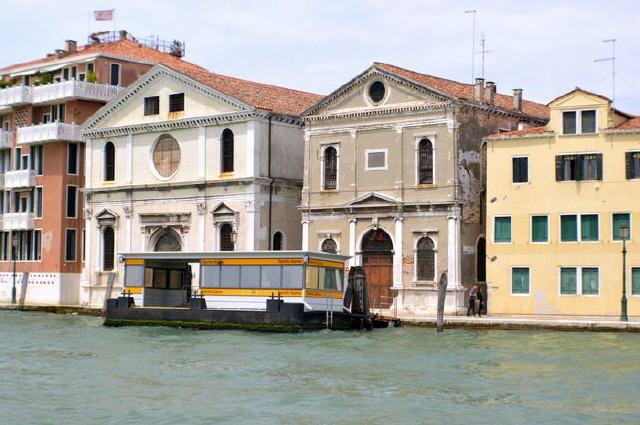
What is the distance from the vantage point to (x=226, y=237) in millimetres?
43594

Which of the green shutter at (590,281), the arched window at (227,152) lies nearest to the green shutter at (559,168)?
the green shutter at (590,281)

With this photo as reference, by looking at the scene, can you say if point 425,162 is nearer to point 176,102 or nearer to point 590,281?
point 590,281

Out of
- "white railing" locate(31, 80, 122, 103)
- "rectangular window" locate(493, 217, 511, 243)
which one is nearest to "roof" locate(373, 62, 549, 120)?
"rectangular window" locate(493, 217, 511, 243)

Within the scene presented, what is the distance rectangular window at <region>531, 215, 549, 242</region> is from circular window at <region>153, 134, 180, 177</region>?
569 inches

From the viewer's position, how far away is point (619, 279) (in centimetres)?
3481

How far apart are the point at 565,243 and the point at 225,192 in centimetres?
1291

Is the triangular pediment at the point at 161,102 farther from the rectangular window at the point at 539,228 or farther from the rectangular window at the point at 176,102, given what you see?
the rectangular window at the point at 539,228

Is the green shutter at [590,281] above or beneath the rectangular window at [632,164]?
beneath

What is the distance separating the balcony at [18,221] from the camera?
164ft

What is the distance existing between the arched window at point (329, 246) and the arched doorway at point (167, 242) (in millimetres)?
6320

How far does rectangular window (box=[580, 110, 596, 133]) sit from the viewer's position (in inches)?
1405

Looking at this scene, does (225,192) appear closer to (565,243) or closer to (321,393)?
(565,243)

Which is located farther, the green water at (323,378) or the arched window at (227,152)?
the arched window at (227,152)

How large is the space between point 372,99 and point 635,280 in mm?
10468
